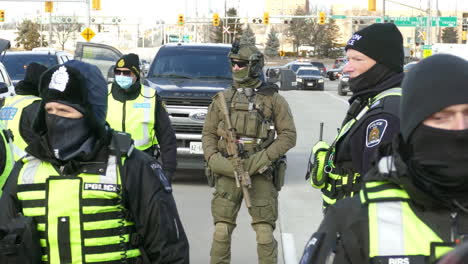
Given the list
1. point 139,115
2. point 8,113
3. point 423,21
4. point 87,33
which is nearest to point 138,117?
point 139,115

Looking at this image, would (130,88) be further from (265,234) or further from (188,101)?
(188,101)

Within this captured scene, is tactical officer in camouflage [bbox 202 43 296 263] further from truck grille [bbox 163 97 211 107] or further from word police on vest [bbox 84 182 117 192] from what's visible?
truck grille [bbox 163 97 211 107]

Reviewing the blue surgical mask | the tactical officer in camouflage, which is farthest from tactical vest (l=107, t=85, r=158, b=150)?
the tactical officer in camouflage

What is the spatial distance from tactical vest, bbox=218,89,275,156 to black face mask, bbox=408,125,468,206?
4.46 meters

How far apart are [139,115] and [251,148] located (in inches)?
45.2

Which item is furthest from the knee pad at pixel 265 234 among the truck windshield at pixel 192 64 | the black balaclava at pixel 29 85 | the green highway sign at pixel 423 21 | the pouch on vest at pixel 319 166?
the green highway sign at pixel 423 21

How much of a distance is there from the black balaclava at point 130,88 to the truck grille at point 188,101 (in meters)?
4.01

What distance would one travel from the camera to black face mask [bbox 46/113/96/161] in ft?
11.5

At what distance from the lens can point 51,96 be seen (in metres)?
3.55

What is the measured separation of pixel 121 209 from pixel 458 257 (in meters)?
2.25

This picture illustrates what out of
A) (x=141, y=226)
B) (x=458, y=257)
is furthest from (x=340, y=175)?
(x=458, y=257)

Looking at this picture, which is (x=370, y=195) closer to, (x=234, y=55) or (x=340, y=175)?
(x=340, y=175)

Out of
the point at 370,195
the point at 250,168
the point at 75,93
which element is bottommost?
the point at 250,168

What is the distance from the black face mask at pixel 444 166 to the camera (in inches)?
92.8
